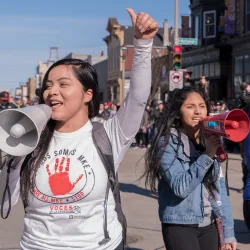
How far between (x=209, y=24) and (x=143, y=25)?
→ 26672 millimetres

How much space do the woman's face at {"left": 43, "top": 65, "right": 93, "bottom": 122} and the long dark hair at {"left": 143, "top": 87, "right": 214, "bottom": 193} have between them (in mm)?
1009

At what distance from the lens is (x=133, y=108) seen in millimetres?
2576

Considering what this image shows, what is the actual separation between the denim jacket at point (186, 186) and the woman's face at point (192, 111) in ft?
0.32

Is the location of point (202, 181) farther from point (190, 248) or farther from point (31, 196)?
point (31, 196)

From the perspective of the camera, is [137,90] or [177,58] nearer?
[137,90]

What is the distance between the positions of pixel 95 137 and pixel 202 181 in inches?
44.6

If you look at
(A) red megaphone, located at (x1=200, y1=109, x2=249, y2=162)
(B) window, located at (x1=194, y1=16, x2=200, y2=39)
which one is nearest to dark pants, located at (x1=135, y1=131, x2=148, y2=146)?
(B) window, located at (x1=194, y1=16, x2=200, y2=39)

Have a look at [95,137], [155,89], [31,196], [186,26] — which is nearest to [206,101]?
[95,137]

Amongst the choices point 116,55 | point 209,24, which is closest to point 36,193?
point 209,24

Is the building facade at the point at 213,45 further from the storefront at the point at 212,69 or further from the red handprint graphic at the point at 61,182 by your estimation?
the red handprint graphic at the point at 61,182

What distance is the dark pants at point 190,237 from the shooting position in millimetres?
3359

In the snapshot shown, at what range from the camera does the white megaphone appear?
85.5 inches

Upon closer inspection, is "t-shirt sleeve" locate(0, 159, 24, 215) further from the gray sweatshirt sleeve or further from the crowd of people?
the gray sweatshirt sleeve

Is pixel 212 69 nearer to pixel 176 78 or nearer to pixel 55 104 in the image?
pixel 176 78
